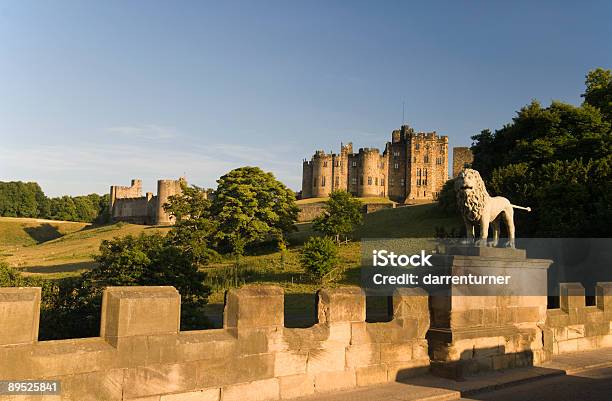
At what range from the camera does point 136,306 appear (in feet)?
19.1

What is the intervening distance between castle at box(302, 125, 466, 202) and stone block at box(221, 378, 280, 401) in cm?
10116

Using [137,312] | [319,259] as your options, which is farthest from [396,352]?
[319,259]

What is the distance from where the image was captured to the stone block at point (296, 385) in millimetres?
6984

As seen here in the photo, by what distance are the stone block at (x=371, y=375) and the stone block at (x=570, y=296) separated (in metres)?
5.76

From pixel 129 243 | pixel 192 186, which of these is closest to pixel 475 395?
pixel 129 243

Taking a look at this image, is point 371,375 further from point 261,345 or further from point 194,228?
point 194,228

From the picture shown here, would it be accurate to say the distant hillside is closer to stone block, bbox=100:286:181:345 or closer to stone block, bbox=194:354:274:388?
stone block, bbox=194:354:274:388

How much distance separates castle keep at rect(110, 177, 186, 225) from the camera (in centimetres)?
10475

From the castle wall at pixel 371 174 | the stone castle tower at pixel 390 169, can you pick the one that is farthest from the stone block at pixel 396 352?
the castle wall at pixel 371 174

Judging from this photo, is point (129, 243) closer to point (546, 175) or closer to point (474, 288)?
point (474, 288)

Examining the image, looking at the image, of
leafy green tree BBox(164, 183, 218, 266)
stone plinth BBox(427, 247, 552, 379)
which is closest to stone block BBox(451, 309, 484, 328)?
stone plinth BBox(427, 247, 552, 379)

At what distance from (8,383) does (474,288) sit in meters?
6.70

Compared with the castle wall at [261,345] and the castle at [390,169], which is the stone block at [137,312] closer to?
the castle wall at [261,345]

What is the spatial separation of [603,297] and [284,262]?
90.8 feet
